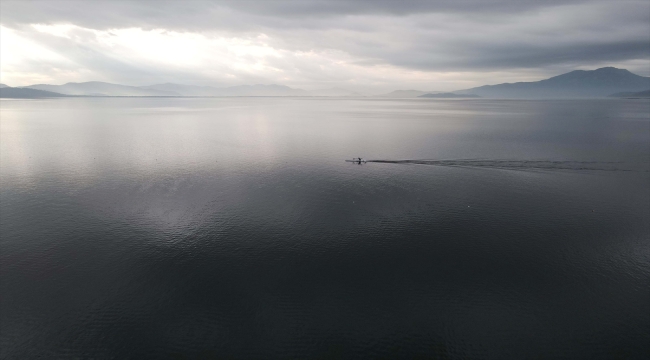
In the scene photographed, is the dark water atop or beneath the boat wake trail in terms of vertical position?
beneath

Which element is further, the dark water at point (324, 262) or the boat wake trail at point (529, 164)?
the boat wake trail at point (529, 164)

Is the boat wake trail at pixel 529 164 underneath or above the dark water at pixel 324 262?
above

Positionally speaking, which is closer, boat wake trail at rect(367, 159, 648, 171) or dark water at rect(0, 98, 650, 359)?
dark water at rect(0, 98, 650, 359)

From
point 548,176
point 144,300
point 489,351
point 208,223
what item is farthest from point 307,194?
point 548,176
